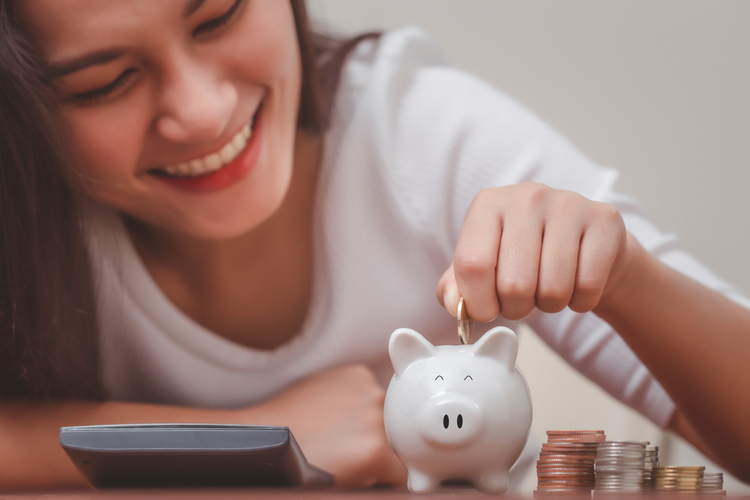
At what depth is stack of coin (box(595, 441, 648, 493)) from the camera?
1.43 feet

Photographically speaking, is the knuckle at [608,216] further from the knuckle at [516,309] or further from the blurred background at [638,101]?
the blurred background at [638,101]

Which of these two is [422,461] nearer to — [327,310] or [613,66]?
[327,310]

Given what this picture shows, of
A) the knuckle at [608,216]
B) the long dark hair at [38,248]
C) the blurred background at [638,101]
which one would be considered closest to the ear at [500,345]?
the knuckle at [608,216]

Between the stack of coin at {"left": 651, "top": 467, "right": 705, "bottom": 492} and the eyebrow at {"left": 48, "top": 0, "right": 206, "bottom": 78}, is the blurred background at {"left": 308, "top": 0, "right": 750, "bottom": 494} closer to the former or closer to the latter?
the eyebrow at {"left": 48, "top": 0, "right": 206, "bottom": 78}

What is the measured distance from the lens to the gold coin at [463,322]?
427 millimetres

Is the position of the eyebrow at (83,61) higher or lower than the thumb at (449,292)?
higher

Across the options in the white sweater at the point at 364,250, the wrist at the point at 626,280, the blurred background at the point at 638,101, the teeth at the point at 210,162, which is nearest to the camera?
the wrist at the point at 626,280

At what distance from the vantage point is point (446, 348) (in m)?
0.43

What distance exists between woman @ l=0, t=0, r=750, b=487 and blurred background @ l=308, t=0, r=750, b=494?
809 millimetres

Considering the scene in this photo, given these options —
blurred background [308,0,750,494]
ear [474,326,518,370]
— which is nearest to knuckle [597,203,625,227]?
ear [474,326,518,370]

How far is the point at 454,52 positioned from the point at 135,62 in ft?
4.12

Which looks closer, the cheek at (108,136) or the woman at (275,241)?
the woman at (275,241)

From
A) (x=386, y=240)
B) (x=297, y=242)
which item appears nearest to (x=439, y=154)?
(x=386, y=240)

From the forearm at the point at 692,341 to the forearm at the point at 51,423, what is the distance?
15.8 inches
